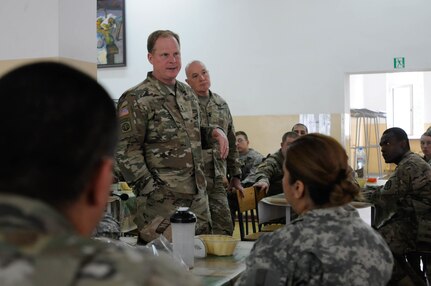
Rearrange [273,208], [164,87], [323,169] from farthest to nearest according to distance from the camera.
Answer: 1. [273,208]
2. [164,87]
3. [323,169]

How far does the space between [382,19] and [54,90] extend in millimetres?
8973

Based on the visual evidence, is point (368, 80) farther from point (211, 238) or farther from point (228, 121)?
point (211, 238)

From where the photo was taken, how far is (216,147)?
12.9ft

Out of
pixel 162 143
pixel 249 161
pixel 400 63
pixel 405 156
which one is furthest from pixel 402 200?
pixel 400 63

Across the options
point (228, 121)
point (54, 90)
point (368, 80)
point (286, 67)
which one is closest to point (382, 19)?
point (286, 67)

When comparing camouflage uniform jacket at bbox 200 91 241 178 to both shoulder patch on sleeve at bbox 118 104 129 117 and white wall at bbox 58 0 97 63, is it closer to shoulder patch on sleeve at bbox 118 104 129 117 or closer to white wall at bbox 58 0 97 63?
shoulder patch on sleeve at bbox 118 104 129 117

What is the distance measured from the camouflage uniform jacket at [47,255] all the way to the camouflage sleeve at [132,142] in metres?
2.43

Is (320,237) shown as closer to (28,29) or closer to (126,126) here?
(126,126)

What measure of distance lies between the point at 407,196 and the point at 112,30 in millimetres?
6783

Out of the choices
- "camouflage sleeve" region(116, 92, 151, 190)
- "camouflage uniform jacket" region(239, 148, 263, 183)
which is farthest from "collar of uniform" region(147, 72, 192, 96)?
"camouflage uniform jacket" region(239, 148, 263, 183)

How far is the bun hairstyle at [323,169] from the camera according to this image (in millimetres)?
2023

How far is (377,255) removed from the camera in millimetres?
1986

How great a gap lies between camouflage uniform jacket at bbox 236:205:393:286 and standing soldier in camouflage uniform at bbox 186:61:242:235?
1979 millimetres

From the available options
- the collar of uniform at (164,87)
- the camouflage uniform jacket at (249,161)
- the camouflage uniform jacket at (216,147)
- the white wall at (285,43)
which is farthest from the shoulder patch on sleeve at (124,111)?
the white wall at (285,43)
